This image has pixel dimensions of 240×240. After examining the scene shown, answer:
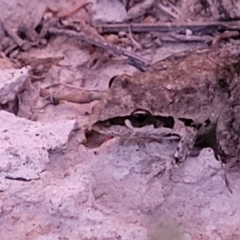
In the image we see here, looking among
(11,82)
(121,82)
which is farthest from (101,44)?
(121,82)

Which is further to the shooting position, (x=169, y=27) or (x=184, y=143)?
(x=169, y=27)

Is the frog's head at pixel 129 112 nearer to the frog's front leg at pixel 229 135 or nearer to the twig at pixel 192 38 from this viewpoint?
the frog's front leg at pixel 229 135

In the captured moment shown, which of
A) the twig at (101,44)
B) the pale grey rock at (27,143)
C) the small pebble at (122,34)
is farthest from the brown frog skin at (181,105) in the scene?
the small pebble at (122,34)

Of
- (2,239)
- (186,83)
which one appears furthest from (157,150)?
(2,239)

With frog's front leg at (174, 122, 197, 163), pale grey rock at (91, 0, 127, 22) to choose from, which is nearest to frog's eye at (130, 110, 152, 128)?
frog's front leg at (174, 122, 197, 163)

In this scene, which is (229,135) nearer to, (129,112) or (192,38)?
(129,112)

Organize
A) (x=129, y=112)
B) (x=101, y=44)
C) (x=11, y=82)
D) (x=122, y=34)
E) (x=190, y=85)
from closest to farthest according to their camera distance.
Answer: (x=129, y=112), (x=190, y=85), (x=11, y=82), (x=101, y=44), (x=122, y=34)
